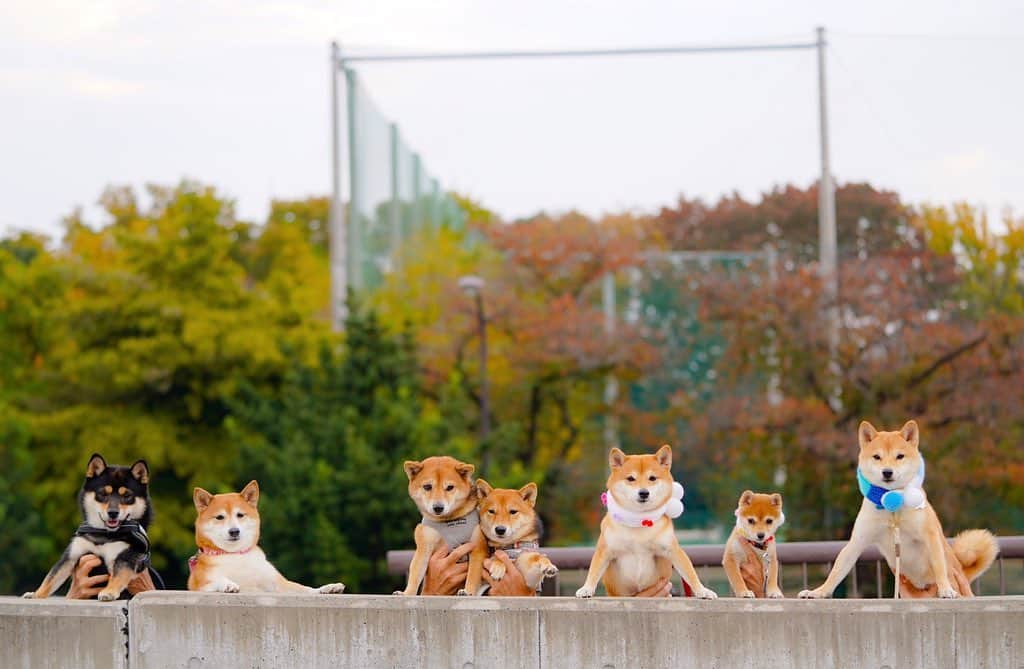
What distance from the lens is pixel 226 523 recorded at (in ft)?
25.1

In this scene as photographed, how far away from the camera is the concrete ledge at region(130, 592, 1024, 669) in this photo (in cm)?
683

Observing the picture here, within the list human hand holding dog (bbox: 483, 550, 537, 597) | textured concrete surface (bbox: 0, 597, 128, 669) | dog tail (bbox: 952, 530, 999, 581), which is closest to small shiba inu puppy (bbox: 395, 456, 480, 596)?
human hand holding dog (bbox: 483, 550, 537, 597)

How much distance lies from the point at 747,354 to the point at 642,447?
14.7 feet

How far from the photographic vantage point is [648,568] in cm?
746

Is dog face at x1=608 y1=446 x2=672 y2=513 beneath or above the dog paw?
above

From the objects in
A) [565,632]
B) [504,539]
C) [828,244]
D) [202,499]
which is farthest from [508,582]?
[828,244]

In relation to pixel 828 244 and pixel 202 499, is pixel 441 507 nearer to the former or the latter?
pixel 202 499

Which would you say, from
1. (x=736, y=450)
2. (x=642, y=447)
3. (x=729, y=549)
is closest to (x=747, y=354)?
(x=736, y=450)

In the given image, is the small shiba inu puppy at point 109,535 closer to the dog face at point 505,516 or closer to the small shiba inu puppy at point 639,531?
the dog face at point 505,516

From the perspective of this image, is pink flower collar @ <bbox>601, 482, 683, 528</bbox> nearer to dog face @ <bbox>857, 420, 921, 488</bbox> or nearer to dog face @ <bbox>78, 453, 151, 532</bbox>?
dog face @ <bbox>857, 420, 921, 488</bbox>

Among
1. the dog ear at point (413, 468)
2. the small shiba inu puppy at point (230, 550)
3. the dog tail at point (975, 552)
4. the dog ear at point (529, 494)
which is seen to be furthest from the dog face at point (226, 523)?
the dog tail at point (975, 552)

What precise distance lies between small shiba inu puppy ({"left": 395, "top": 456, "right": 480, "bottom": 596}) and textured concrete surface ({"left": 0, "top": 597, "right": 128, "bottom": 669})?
5.27 feet

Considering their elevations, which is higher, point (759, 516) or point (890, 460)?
point (890, 460)

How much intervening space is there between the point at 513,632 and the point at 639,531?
0.86 m
